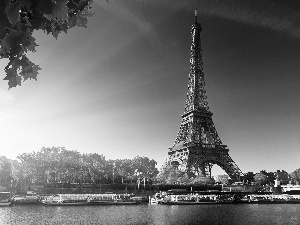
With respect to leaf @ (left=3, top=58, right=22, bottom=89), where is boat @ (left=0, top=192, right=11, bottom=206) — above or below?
below

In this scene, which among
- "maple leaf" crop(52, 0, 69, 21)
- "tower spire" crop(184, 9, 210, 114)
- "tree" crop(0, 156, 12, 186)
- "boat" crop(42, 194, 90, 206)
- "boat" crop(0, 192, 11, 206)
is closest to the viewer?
"maple leaf" crop(52, 0, 69, 21)

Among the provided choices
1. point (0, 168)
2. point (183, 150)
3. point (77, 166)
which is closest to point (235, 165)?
point (183, 150)

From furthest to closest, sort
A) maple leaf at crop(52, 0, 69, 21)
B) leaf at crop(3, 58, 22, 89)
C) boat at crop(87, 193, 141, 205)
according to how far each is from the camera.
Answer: boat at crop(87, 193, 141, 205), leaf at crop(3, 58, 22, 89), maple leaf at crop(52, 0, 69, 21)

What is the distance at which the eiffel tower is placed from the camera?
104m

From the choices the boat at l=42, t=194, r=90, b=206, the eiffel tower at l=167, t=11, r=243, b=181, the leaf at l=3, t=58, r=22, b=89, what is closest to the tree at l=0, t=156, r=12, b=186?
the boat at l=42, t=194, r=90, b=206

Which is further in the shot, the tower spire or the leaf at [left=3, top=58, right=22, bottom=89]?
the tower spire

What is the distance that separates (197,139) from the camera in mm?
107812

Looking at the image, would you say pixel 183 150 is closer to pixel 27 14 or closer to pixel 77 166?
pixel 77 166

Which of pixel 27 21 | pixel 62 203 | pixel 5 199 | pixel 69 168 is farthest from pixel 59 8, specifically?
pixel 69 168

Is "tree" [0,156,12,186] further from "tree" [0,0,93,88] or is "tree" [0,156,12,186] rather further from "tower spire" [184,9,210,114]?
"tree" [0,0,93,88]

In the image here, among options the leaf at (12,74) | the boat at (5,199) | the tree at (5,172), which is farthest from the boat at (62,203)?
the leaf at (12,74)

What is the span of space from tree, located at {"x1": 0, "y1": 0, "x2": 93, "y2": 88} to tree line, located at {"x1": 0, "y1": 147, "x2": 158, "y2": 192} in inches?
3574

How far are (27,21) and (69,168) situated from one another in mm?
101229

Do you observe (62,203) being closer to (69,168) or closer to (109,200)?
(109,200)
